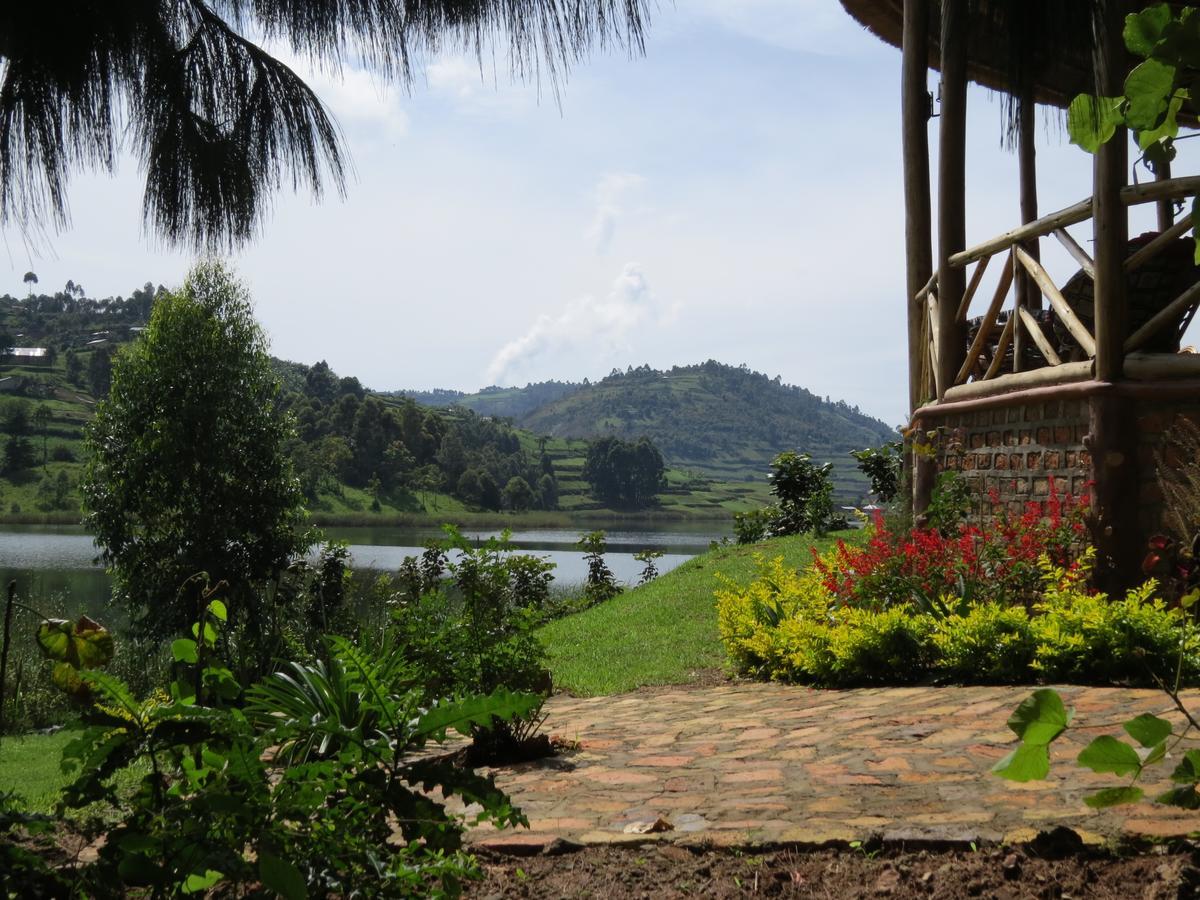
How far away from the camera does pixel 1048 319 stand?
24.5 ft

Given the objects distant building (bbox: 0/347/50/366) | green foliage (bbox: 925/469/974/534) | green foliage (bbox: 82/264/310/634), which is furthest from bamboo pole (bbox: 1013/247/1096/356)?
distant building (bbox: 0/347/50/366)

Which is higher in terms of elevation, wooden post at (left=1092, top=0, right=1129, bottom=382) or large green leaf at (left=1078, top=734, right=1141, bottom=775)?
wooden post at (left=1092, top=0, right=1129, bottom=382)

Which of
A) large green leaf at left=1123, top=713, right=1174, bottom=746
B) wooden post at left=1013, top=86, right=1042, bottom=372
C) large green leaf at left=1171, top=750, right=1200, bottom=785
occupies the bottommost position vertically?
large green leaf at left=1171, top=750, right=1200, bottom=785

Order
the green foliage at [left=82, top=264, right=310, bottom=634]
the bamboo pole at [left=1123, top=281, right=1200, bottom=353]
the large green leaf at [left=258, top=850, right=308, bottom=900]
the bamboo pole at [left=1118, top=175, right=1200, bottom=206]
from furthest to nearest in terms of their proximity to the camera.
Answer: the green foliage at [left=82, top=264, right=310, bottom=634], the bamboo pole at [left=1123, top=281, right=1200, bottom=353], the bamboo pole at [left=1118, top=175, right=1200, bottom=206], the large green leaf at [left=258, top=850, right=308, bottom=900]

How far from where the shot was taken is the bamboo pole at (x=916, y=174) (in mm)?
8750

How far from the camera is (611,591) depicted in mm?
16125

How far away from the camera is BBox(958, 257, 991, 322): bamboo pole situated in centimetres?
774

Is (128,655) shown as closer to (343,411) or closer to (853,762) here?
(853,762)

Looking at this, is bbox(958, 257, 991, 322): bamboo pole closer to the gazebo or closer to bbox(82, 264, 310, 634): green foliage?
the gazebo

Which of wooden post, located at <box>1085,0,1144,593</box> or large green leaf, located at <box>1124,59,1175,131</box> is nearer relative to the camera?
large green leaf, located at <box>1124,59,1175,131</box>

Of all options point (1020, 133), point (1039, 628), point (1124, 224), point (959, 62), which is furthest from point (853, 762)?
point (1020, 133)

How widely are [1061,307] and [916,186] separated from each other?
2.52 meters

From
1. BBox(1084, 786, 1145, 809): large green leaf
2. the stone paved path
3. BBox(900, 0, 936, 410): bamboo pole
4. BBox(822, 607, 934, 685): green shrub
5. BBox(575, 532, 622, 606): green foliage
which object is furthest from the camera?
BBox(575, 532, 622, 606): green foliage

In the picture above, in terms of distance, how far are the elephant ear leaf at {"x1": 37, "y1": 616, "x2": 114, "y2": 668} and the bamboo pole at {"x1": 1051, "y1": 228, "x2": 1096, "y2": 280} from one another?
19.6ft
